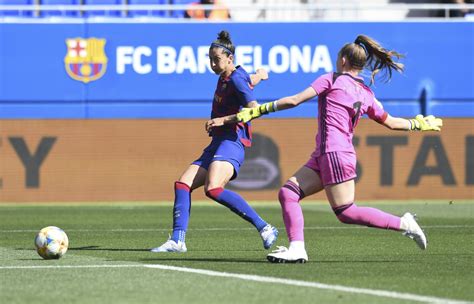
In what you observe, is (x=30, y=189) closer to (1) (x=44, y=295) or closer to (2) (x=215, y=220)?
(2) (x=215, y=220)

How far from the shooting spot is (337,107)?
1064 centimetres

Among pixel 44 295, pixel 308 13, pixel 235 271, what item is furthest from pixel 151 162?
pixel 44 295

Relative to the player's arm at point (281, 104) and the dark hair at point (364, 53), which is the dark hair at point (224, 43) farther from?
the dark hair at point (364, 53)

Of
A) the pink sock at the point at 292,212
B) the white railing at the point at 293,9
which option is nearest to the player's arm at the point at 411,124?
the pink sock at the point at 292,212

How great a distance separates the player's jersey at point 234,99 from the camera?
12023mm

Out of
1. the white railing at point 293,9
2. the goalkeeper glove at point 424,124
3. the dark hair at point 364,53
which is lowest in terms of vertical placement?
the goalkeeper glove at point 424,124

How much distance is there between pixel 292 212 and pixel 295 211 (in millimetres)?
29

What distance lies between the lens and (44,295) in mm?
8398

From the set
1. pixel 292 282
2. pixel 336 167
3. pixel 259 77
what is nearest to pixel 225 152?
pixel 259 77

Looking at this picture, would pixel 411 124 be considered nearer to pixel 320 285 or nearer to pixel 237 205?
pixel 237 205

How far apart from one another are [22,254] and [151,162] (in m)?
13.1

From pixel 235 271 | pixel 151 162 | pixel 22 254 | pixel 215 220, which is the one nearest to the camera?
pixel 235 271

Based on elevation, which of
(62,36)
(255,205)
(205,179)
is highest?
(62,36)

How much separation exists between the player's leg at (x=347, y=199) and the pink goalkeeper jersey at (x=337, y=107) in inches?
4.9
